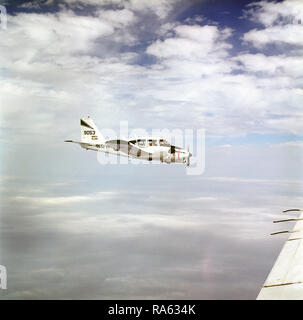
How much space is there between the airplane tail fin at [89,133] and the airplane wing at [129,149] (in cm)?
191

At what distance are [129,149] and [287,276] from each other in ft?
89.5

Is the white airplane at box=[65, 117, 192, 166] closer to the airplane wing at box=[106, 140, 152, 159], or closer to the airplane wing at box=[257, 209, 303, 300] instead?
the airplane wing at box=[106, 140, 152, 159]

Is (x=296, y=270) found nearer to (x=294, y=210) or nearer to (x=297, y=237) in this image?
(x=297, y=237)

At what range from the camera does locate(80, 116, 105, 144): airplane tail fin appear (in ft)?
118

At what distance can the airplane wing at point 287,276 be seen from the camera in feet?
25.4

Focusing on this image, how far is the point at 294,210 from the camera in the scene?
495 inches

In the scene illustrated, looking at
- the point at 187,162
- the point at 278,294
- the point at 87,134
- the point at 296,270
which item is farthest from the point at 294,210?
the point at 87,134

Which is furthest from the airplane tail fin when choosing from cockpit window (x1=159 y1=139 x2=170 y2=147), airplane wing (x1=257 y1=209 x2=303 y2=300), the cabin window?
airplane wing (x1=257 y1=209 x2=303 y2=300)

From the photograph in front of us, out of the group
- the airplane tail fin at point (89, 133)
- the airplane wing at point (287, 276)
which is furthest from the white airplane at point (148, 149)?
the airplane wing at point (287, 276)

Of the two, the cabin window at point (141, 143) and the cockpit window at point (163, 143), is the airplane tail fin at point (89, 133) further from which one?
the cockpit window at point (163, 143)

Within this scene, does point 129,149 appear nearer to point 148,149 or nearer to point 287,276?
point 148,149

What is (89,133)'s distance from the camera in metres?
36.1

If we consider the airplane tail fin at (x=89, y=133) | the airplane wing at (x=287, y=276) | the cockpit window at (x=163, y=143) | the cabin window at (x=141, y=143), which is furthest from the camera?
the airplane tail fin at (x=89, y=133)
